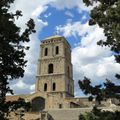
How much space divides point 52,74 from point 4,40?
5452 cm

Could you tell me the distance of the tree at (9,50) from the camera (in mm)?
16938

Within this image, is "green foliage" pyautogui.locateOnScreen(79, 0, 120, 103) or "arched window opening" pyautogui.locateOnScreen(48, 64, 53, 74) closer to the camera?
"green foliage" pyautogui.locateOnScreen(79, 0, 120, 103)

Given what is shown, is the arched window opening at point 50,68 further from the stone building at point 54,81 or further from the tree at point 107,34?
the tree at point 107,34

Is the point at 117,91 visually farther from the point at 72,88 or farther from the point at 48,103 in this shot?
the point at 72,88

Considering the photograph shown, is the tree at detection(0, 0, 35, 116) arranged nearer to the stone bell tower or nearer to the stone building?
the stone building

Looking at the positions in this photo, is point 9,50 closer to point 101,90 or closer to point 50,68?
point 101,90

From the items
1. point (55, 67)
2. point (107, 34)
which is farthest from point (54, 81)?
point (107, 34)

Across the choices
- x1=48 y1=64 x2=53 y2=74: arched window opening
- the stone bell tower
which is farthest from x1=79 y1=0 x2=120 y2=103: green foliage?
x1=48 y1=64 x2=53 y2=74: arched window opening

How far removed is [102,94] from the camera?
1700 cm

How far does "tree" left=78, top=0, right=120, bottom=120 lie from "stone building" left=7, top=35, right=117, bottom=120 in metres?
42.8

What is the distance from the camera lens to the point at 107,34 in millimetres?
17422

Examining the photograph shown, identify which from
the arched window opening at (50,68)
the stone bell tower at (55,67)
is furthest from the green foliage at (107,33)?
the arched window opening at (50,68)

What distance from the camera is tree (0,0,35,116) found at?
1694 cm

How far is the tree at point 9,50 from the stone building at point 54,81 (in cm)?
4256
